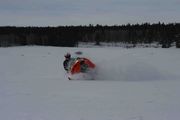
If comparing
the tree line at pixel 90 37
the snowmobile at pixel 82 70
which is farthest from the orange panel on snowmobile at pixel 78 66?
the tree line at pixel 90 37

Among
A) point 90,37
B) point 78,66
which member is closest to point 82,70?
point 78,66

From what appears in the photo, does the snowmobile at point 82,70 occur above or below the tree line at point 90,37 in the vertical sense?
above

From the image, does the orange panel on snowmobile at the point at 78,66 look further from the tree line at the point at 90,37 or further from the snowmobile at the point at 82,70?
the tree line at the point at 90,37

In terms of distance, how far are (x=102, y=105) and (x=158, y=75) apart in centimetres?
924

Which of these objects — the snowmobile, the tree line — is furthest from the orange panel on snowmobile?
the tree line

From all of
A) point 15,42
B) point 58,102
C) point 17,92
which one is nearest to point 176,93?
point 58,102

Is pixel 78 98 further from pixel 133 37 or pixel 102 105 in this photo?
pixel 133 37

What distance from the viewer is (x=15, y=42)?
11688 centimetres

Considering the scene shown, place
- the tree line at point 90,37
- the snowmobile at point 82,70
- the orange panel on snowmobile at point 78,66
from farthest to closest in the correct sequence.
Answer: the tree line at point 90,37 < the orange panel on snowmobile at point 78,66 < the snowmobile at point 82,70

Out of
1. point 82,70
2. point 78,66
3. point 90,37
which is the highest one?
point 78,66

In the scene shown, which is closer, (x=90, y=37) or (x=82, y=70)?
(x=82, y=70)

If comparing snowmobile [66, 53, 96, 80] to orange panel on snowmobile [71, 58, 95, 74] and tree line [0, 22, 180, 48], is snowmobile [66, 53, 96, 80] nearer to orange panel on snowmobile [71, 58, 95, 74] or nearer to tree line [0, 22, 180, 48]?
orange panel on snowmobile [71, 58, 95, 74]

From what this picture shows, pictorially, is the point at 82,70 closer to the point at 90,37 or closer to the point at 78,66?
the point at 78,66

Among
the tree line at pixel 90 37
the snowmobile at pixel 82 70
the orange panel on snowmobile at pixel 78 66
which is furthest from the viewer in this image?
the tree line at pixel 90 37
